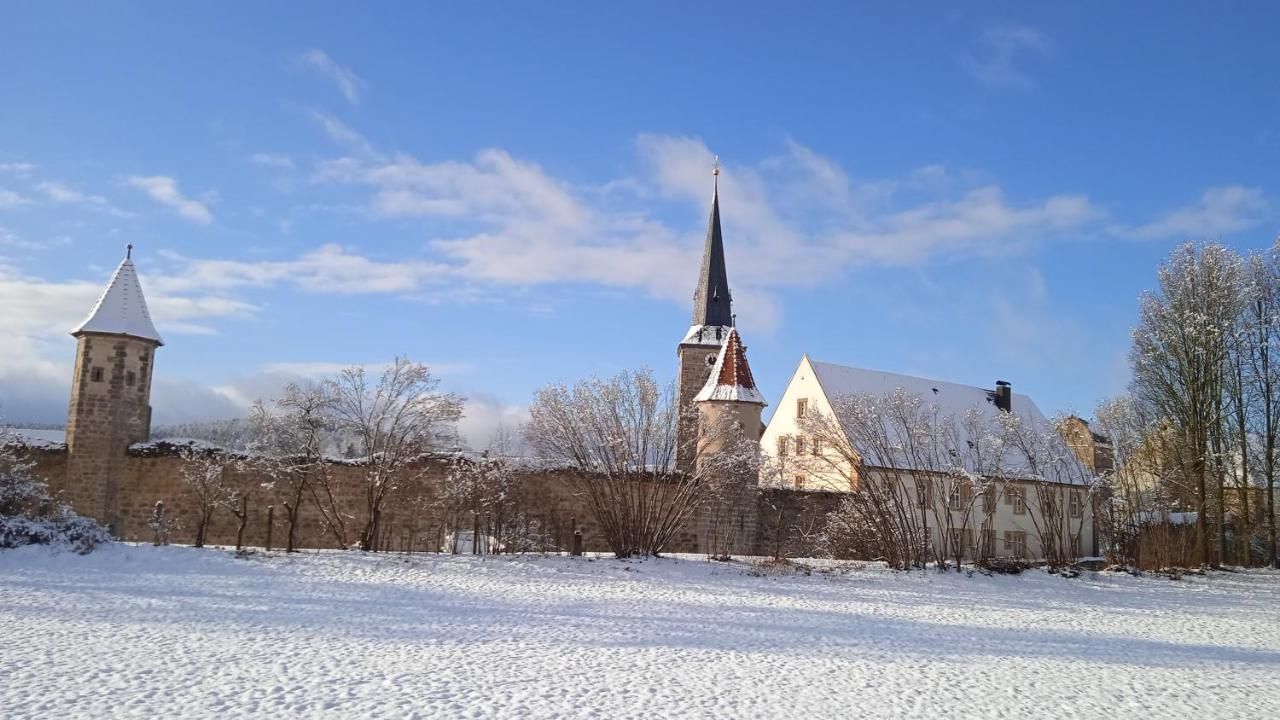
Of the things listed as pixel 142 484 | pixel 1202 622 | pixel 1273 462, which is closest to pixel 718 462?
pixel 1202 622

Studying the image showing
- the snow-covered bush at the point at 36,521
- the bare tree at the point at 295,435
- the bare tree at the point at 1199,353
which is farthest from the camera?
the bare tree at the point at 1199,353

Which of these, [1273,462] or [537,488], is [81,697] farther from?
[1273,462]

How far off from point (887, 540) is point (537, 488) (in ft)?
26.9

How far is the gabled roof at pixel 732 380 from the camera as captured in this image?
23.5 meters

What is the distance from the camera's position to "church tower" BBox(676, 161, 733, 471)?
3791 cm

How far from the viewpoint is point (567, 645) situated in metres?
10.5

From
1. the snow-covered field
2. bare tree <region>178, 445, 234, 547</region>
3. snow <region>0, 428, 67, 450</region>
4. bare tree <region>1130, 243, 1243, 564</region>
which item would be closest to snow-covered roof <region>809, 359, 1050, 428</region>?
bare tree <region>1130, 243, 1243, 564</region>

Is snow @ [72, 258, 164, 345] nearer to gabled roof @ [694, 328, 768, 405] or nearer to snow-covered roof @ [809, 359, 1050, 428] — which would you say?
gabled roof @ [694, 328, 768, 405]

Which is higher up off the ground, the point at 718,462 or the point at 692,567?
the point at 718,462

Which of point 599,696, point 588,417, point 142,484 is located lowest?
point 599,696

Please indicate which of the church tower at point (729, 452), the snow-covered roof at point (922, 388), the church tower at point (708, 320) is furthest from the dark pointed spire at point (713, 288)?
the church tower at point (729, 452)

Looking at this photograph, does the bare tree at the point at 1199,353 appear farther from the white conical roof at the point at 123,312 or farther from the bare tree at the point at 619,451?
the white conical roof at the point at 123,312

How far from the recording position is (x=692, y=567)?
19.1m

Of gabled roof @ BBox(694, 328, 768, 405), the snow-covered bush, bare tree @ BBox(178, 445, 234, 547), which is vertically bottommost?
the snow-covered bush
